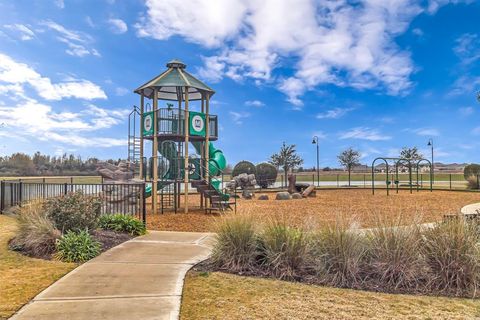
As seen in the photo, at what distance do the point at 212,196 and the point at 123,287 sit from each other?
9676 mm

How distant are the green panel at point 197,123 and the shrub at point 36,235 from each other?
311 inches

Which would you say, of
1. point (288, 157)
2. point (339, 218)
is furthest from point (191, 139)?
point (288, 157)

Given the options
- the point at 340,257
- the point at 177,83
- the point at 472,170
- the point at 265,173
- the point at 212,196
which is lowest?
the point at 340,257

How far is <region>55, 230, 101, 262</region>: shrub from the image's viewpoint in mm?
6664

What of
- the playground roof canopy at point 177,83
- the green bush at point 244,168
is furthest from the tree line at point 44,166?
the playground roof canopy at point 177,83

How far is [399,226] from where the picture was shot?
18.8ft

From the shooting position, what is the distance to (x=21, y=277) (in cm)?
565

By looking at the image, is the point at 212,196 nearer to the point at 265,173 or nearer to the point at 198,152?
the point at 198,152

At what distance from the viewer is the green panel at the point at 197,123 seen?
50.3 ft

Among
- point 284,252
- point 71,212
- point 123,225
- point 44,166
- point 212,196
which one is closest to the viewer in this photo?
point 284,252

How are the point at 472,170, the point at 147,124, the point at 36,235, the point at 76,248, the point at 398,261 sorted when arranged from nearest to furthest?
the point at 398,261 → the point at 76,248 → the point at 36,235 → the point at 147,124 → the point at 472,170

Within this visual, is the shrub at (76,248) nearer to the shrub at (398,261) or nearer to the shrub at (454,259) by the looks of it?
the shrub at (398,261)

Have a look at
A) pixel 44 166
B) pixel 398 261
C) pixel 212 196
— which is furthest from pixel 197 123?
pixel 44 166

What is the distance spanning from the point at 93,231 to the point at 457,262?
6915mm
